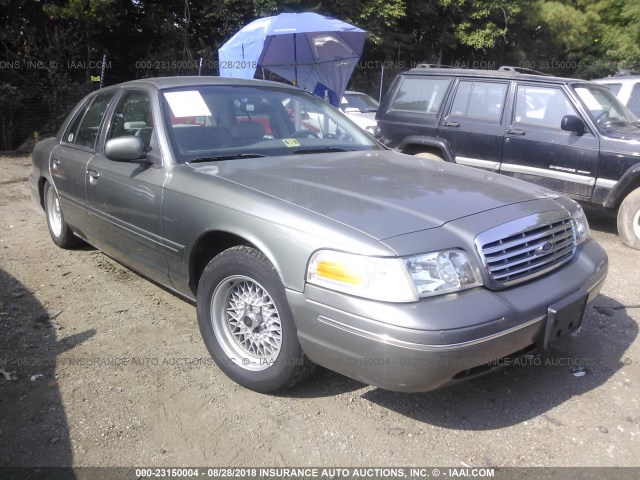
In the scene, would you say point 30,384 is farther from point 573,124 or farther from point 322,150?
point 573,124

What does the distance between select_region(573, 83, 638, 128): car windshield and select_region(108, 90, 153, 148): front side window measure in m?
4.82

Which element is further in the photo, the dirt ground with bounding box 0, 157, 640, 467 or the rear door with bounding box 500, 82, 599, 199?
the rear door with bounding box 500, 82, 599, 199

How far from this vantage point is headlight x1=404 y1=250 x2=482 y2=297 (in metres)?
2.45

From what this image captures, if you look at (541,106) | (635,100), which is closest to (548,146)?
(541,106)

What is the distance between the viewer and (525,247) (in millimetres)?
2793

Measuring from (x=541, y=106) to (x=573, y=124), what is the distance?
22.4 inches

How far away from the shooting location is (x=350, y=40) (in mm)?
10734

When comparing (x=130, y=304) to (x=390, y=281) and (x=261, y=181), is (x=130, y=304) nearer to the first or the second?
(x=261, y=181)

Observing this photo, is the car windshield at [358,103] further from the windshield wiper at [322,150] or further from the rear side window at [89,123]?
the windshield wiper at [322,150]

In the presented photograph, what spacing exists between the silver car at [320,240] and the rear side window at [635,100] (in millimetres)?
5526

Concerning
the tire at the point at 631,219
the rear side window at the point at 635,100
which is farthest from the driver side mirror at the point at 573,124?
the rear side window at the point at 635,100

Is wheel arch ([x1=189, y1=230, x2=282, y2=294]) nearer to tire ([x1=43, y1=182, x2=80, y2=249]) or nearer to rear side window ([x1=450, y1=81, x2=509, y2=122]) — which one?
tire ([x1=43, y1=182, x2=80, y2=249])

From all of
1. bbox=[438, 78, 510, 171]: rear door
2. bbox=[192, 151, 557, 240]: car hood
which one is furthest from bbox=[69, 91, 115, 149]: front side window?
bbox=[438, 78, 510, 171]: rear door

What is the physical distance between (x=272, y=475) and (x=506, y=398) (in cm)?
135
